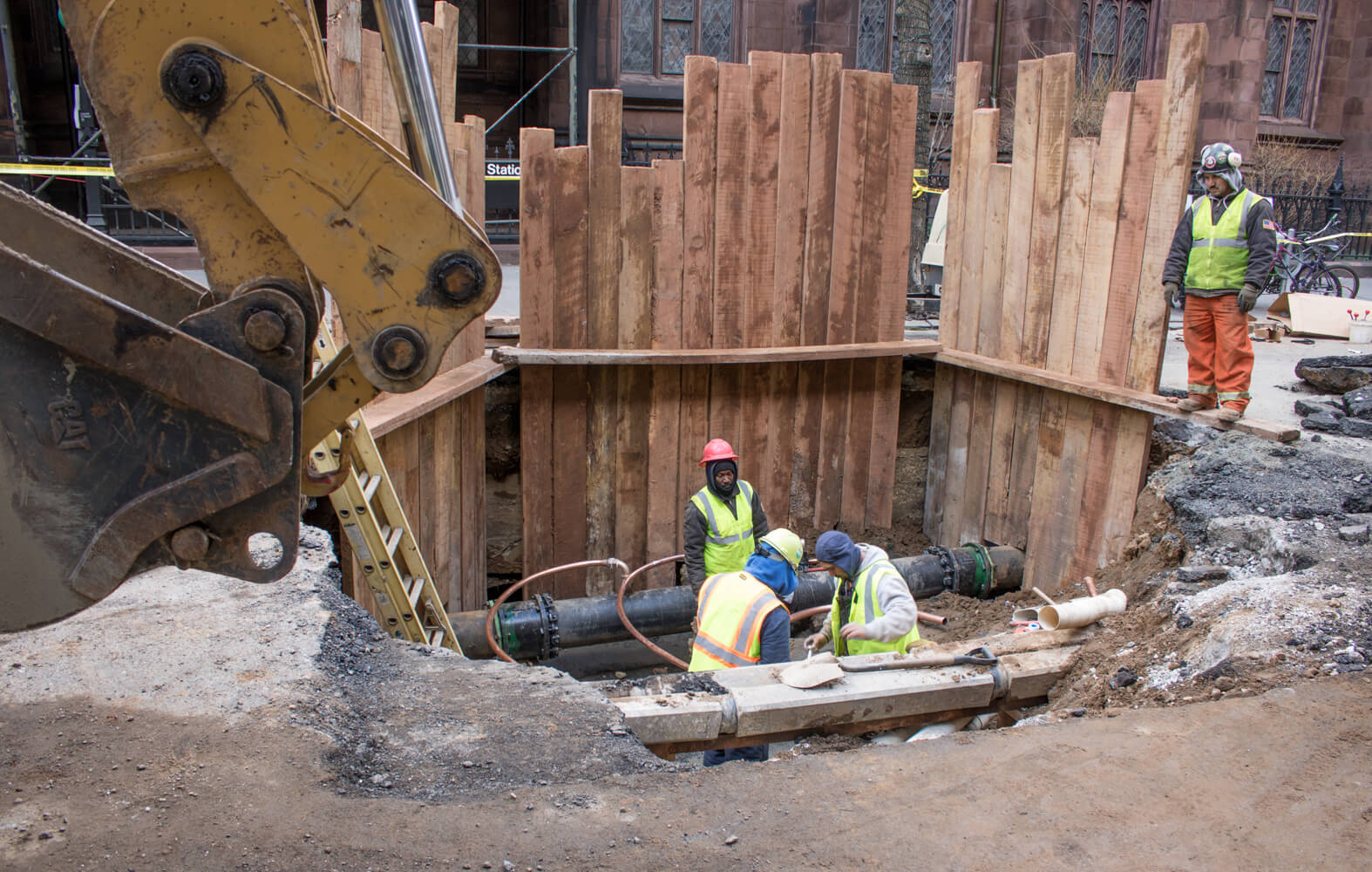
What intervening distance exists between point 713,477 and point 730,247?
176cm

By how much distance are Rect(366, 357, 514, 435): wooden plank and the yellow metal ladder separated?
0.62ft

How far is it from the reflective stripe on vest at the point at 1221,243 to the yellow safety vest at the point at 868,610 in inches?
108

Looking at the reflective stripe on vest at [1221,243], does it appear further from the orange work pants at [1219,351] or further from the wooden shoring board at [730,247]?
the wooden shoring board at [730,247]

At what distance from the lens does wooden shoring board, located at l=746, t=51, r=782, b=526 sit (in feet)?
22.9

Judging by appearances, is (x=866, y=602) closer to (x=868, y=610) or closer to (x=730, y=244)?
(x=868, y=610)

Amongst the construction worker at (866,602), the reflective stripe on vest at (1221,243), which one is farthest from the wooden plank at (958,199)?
the construction worker at (866,602)

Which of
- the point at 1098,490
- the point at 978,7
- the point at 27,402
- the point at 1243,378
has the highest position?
the point at 978,7

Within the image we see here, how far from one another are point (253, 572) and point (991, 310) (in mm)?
6136

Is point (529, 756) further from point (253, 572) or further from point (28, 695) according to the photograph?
point (28, 695)

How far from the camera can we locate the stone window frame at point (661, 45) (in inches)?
648

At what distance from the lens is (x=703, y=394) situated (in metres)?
7.46

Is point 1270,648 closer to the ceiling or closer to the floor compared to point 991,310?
closer to the floor

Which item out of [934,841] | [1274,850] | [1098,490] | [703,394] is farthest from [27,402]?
[1098,490]

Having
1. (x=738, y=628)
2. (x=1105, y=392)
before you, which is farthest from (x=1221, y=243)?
(x=738, y=628)
